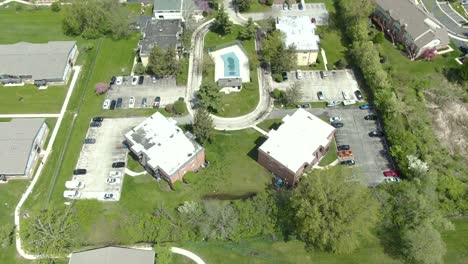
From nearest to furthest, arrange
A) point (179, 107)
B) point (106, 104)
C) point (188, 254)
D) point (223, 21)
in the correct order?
point (188, 254), point (179, 107), point (106, 104), point (223, 21)

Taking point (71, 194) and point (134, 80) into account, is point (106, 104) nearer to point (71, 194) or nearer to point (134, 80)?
point (134, 80)

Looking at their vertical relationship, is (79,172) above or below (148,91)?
below

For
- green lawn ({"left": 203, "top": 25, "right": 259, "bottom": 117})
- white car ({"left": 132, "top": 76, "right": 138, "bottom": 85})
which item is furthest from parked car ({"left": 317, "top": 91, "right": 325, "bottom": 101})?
white car ({"left": 132, "top": 76, "right": 138, "bottom": 85})

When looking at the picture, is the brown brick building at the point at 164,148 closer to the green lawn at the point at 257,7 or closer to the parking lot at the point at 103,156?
the parking lot at the point at 103,156

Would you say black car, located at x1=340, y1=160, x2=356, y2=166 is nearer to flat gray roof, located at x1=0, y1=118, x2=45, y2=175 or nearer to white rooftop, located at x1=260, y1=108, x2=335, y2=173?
white rooftop, located at x1=260, y1=108, x2=335, y2=173

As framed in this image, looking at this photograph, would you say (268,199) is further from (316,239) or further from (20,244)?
(20,244)

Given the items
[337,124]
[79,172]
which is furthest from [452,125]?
[79,172]

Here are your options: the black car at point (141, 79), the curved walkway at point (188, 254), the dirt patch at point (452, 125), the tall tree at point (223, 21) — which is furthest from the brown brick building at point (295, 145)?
the black car at point (141, 79)
